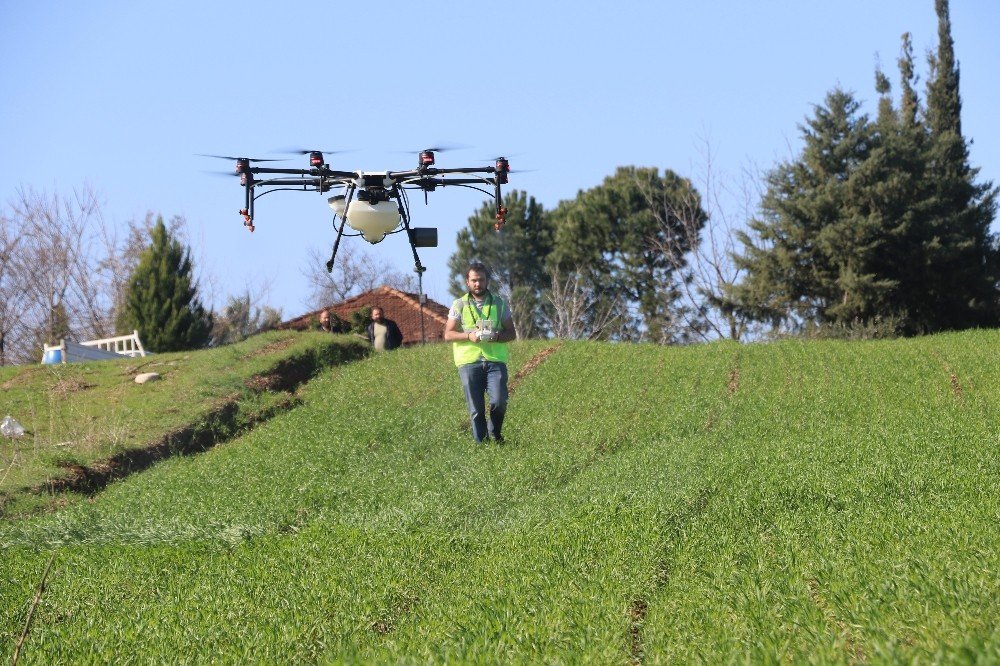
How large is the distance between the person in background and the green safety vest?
1177 cm

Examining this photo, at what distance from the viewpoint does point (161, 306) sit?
3981 centimetres

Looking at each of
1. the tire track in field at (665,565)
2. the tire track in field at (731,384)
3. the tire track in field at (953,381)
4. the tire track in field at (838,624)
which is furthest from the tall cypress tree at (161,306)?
the tire track in field at (838,624)

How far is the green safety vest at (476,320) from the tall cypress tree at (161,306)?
27754mm

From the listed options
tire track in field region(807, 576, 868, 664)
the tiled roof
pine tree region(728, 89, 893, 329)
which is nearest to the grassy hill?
tire track in field region(807, 576, 868, 664)

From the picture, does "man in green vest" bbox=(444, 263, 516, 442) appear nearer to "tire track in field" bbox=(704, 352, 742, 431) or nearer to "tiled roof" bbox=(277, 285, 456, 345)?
"tire track in field" bbox=(704, 352, 742, 431)

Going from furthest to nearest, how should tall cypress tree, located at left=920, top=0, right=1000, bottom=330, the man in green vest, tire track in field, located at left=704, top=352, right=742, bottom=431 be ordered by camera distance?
tall cypress tree, located at left=920, top=0, right=1000, bottom=330, tire track in field, located at left=704, top=352, right=742, bottom=431, the man in green vest

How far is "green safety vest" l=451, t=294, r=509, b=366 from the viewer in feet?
44.2

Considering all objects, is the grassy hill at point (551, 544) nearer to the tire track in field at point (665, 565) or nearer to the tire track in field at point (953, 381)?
the tire track in field at point (665, 565)

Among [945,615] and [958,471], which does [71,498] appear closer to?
[958,471]

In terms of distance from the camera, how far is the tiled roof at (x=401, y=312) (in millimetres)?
49750

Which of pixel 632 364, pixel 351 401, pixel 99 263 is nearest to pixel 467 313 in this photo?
pixel 351 401

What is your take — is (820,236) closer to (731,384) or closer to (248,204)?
(731,384)

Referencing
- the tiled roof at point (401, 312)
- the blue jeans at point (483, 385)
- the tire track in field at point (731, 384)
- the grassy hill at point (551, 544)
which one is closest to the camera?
the grassy hill at point (551, 544)

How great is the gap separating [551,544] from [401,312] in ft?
143
